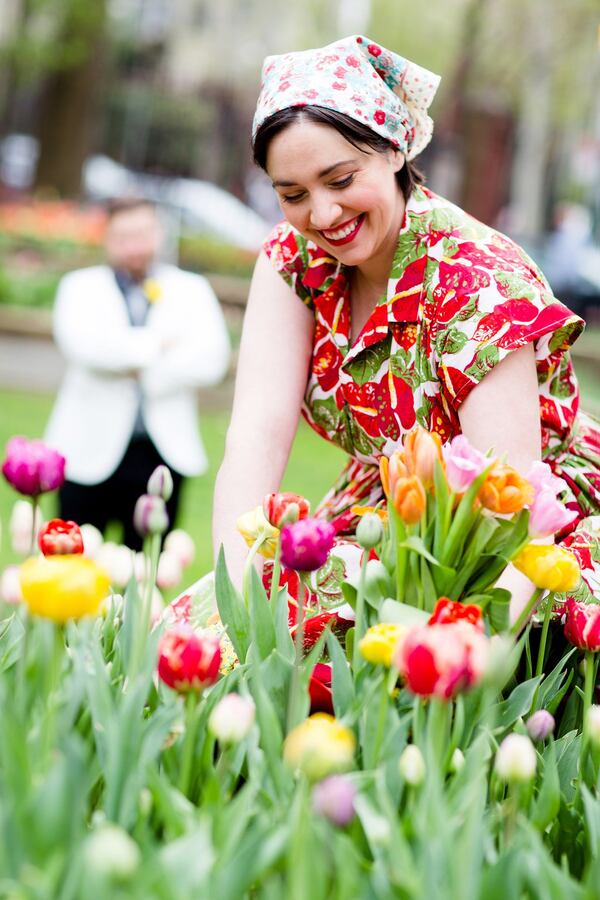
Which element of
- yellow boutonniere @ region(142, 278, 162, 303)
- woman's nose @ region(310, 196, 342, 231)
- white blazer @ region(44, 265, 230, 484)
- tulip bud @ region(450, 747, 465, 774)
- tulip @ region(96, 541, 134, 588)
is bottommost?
white blazer @ region(44, 265, 230, 484)

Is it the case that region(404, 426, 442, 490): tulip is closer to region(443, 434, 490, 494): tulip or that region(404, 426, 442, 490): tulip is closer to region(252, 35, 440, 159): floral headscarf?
region(443, 434, 490, 494): tulip

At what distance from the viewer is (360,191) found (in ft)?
7.02

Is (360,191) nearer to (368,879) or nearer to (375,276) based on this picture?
(375,276)

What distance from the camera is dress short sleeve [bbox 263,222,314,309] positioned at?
2.46 metres

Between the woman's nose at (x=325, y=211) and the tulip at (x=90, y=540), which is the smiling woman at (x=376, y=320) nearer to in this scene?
the woman's nose at (x=325, y=211)

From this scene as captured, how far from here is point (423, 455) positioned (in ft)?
5.53

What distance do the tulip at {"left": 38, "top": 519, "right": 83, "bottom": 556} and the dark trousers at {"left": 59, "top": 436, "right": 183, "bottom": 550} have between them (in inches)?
127

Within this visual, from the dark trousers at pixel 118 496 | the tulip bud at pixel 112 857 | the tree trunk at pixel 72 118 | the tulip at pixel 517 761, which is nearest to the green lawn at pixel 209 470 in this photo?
the dark trousers at pixel 118 496

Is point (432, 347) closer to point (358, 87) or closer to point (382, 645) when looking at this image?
point (358, 87)

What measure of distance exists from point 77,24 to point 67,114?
4.04ft

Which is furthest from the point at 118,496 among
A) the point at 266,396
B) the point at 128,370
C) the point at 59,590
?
the point at 59,590

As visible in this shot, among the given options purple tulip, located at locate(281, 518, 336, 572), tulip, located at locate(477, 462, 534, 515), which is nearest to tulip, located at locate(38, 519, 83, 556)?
purple tulip, located at locate(281, 518, 336, 572)

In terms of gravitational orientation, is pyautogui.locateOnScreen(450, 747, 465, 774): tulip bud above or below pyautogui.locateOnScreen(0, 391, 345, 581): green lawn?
above

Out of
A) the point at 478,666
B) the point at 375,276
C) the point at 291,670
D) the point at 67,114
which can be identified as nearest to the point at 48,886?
the point at 478,666
